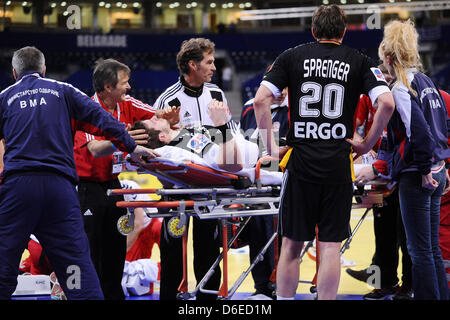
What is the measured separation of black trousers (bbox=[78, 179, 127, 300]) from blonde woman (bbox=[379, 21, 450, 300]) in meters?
1.89

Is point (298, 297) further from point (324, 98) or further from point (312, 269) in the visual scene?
point (324, 98)

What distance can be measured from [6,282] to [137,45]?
19159 millimetres

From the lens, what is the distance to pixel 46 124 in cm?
316

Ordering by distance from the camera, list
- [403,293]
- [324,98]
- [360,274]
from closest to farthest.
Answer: [324,98] < [403,293] < [360,274]

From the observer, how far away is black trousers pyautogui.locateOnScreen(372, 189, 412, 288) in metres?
4.61

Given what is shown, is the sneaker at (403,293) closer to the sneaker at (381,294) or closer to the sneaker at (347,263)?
the sneaker at (381,294)

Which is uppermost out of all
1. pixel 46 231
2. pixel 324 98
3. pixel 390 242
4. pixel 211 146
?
pixel 324 98

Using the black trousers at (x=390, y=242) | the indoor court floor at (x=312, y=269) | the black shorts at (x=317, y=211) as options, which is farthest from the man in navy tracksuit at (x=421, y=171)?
the indoor court floor at (x=312, y=269)

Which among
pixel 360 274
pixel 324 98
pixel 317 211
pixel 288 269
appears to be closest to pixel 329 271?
pixel 288 269

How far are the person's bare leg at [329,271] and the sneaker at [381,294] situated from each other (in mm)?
1498

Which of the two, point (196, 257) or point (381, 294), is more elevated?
point (196, 257)

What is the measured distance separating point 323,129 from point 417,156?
758 millimetres

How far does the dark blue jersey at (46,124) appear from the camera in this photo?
10.3 ft

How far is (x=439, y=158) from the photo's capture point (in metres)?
3.67
